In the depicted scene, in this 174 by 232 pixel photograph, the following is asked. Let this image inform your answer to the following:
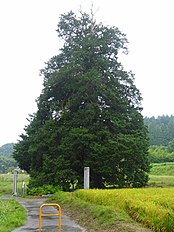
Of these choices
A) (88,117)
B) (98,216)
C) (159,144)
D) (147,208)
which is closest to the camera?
(147,208)

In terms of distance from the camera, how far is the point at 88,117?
26.8 m

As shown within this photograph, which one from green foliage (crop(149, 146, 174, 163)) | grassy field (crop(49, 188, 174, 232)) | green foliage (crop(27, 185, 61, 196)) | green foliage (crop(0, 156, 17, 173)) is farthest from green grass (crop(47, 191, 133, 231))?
green foliage (crop(0, 156, 17, 173))

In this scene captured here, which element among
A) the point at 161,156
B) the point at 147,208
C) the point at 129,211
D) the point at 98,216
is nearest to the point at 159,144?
the point at 161,156

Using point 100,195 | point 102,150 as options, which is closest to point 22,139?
point 102,150

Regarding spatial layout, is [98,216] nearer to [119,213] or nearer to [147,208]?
[119,213]

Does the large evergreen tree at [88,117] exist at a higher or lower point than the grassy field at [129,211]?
higher

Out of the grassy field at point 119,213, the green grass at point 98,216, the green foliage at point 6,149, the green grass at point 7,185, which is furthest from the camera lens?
the green foliage at point 6,149

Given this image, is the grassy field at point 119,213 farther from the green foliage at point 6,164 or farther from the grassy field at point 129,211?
the green foliage at point 6,164

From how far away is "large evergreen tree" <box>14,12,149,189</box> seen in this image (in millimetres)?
25953

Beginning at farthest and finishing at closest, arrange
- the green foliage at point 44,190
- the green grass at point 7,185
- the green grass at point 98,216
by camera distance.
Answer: the green grass at point 7,185, the green foliage at point 44,190, the green grass at point 98,216

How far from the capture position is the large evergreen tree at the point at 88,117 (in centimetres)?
2595

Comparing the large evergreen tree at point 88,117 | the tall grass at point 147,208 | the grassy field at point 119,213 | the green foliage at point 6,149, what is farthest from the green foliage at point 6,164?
the tall grass at point 147,208

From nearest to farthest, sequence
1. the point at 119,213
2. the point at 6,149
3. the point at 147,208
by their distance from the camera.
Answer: the point at 147,208, the point at 119,213, the point at 6,149

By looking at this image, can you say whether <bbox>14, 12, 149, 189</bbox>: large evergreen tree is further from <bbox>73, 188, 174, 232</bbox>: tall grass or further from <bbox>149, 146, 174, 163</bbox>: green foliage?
<bbox>149, 146, 174, 163</bbox>: green foliage
